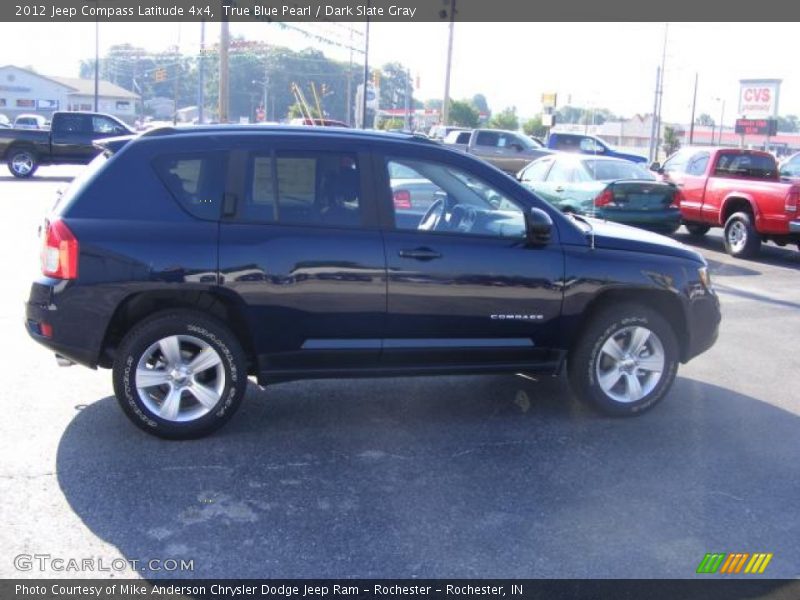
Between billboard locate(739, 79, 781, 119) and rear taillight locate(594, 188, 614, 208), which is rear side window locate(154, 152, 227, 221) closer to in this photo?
rear taillight locate(594, 188, 614, 208)

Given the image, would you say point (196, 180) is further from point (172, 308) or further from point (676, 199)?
point (676, 199)

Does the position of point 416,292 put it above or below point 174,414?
above

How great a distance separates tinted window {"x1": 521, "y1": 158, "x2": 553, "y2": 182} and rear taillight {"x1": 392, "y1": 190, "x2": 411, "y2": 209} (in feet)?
33.9

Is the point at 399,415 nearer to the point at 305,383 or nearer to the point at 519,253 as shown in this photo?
the point at 305,383

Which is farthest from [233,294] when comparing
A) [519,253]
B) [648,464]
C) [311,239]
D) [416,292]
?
[648,464]

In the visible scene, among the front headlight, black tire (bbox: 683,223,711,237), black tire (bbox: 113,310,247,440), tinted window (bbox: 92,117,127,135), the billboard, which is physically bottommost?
black tire (bbox: 113,310,247,440)

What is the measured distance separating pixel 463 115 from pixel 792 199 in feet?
158

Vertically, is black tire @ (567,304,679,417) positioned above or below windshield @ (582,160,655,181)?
below

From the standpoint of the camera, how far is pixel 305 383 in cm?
629

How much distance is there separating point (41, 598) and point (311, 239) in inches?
97.3

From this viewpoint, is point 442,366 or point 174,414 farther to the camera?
point 442,366

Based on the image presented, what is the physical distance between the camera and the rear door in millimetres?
5004

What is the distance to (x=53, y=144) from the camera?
2512cm

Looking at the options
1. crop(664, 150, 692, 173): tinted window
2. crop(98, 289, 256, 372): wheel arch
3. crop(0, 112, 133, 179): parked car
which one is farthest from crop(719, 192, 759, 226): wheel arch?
crop(0, 112, 133, 179): parked car
